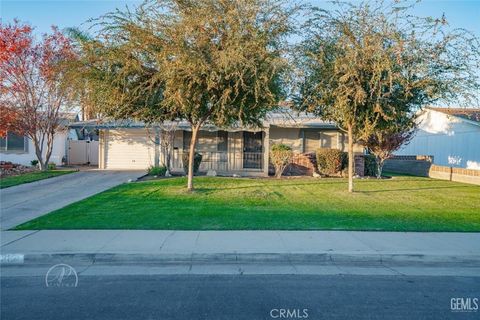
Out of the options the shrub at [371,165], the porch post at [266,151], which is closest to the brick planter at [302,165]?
the porch post at [266,151]

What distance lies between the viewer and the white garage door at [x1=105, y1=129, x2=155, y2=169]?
72.6 ft

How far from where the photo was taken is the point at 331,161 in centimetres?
1900

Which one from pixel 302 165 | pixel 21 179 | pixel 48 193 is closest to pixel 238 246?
pixel 48 193

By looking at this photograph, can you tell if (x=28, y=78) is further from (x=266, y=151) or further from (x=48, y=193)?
(x=266, y=151)

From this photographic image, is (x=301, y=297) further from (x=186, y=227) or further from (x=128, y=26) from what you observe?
(x=128, y=26)

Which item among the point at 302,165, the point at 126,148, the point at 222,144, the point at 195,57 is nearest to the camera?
the point at 195,57

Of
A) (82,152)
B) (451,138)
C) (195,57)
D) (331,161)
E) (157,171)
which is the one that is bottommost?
(157,171)

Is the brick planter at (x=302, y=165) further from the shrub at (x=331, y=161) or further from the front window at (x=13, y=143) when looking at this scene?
the front window at (x=13, y=143)

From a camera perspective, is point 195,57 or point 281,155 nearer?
point 195,57

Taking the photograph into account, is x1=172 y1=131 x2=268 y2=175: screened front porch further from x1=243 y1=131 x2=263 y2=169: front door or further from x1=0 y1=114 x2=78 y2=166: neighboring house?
x1=0 y1=114 x2=78 y2=166: neighboring house

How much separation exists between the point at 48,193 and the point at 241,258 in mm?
9605

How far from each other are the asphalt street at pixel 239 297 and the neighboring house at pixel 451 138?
16621 mm

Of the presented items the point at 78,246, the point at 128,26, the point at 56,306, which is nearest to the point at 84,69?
the point at 128,26

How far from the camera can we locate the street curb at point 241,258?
638 centimetres
